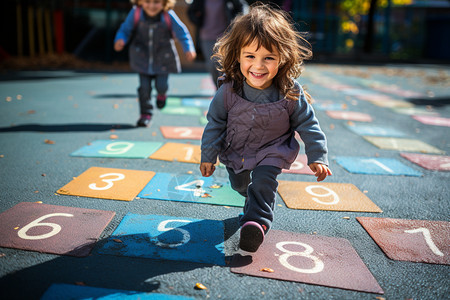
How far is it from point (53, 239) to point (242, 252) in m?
Result: 1.02

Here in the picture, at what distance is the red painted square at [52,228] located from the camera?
1990 millimetres

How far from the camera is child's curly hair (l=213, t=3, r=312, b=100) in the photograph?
2135mm

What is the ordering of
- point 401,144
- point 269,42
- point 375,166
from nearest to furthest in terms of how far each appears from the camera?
1. point 269,42
2. point 375,166
3. point 401,144

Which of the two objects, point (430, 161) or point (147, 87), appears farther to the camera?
point (147, 87)

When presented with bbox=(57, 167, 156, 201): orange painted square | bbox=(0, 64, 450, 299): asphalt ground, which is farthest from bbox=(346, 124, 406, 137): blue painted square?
bbox=(57, 167, 156, 201): orange painted square

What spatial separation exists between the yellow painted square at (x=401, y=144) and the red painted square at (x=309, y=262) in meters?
2.54

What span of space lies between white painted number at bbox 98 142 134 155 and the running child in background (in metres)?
1.74

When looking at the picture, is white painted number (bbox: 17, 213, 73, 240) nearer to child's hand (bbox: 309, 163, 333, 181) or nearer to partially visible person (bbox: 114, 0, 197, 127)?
child's hand (bbox: 309, 163, 333, 181)

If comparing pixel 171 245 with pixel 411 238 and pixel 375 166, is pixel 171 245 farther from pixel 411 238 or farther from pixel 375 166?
pixel 375 166

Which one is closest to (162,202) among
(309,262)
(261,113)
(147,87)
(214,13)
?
(261,113)

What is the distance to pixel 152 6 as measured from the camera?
4590 mm

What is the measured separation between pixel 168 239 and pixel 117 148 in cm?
194

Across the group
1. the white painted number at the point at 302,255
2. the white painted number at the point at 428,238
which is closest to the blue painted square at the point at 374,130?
the white painted number at the point at 428,238

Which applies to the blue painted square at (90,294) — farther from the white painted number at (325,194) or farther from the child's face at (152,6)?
the child's face at (152,6)
